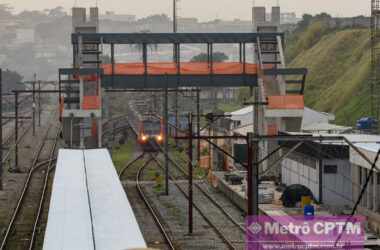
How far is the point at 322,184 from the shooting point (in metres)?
39.3

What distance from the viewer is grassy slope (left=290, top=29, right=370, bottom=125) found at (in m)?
74.7

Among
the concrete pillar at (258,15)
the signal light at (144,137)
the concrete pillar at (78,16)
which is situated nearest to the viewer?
the signal light at (144,137)

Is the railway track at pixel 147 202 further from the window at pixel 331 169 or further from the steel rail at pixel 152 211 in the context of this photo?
the window at pixel 331 169

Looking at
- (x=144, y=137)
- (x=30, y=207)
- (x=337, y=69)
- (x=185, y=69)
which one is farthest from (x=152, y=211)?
(x=337, y=69)

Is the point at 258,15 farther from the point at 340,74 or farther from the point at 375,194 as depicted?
the point at 375,194

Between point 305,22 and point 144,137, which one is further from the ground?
point 305,22

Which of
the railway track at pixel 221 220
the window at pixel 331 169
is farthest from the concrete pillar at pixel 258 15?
the window at pixel 331 169

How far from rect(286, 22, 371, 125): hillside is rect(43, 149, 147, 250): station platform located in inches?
1457

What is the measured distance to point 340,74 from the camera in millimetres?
92375

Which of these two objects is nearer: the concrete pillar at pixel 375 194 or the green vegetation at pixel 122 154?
the concrete pillar at pixel 375 194

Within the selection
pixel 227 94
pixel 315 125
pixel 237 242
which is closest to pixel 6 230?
pixel 237 242

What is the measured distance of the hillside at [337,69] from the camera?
7499 cm

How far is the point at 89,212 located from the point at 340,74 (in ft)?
227

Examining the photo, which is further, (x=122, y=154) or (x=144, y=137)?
(x=122, y=154)
